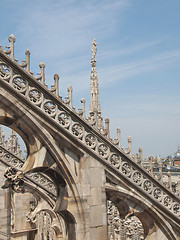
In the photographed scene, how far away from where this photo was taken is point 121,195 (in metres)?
8.75

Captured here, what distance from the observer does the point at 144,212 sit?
9.04m

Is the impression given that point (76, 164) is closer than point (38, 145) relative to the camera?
No

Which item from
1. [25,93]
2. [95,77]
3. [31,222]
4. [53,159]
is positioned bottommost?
[31,222]

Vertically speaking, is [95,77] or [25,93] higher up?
[95,77]

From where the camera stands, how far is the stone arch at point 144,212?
28.8 ft

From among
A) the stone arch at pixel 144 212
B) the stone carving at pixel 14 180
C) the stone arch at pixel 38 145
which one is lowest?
the stone arch at pixel 144 212

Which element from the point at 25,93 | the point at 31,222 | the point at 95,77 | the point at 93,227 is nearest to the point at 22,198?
the point at 31,222

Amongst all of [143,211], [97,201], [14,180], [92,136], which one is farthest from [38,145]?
[143,211]

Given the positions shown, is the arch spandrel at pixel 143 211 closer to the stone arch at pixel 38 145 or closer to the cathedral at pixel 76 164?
the cathedral at pixel 76 164

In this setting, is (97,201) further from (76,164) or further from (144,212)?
(144,212)

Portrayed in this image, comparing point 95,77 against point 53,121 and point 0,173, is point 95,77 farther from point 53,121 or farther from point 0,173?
point 53,121

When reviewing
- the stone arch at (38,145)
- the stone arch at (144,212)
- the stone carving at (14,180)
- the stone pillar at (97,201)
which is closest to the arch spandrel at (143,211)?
the stone arch at (144,212)

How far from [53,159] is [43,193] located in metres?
7.64

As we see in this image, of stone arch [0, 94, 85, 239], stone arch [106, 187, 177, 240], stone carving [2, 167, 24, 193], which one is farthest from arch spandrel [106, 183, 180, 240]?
stone carving [2, 167, 24, 193]
